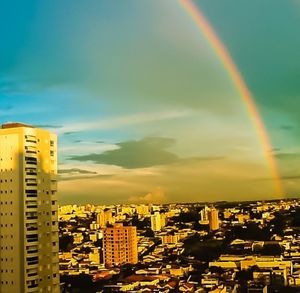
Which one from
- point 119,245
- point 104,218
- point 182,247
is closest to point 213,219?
point 182,247

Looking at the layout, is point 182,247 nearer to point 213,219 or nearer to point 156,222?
point 213,219

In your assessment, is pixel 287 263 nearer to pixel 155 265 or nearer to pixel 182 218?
pixel 155 265

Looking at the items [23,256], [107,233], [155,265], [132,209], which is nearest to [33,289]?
[23,256]

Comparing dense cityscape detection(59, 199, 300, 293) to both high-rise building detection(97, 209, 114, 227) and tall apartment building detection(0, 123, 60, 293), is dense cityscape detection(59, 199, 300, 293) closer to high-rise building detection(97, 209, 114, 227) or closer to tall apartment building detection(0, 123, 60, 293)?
high-rise building detection(97, 209, 114, 227)

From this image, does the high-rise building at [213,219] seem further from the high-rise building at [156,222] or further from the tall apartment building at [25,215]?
the tall apartment building at [25,215]

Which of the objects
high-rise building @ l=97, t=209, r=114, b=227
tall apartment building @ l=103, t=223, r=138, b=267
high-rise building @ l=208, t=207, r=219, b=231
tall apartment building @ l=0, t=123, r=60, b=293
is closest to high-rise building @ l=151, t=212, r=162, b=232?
high-rise building @ l=97, t=209, r=114, b=227

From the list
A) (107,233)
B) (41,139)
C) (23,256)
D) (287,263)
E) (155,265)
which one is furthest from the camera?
(107,233)

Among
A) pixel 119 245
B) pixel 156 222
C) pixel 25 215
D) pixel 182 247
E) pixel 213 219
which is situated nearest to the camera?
pixel 25 215
